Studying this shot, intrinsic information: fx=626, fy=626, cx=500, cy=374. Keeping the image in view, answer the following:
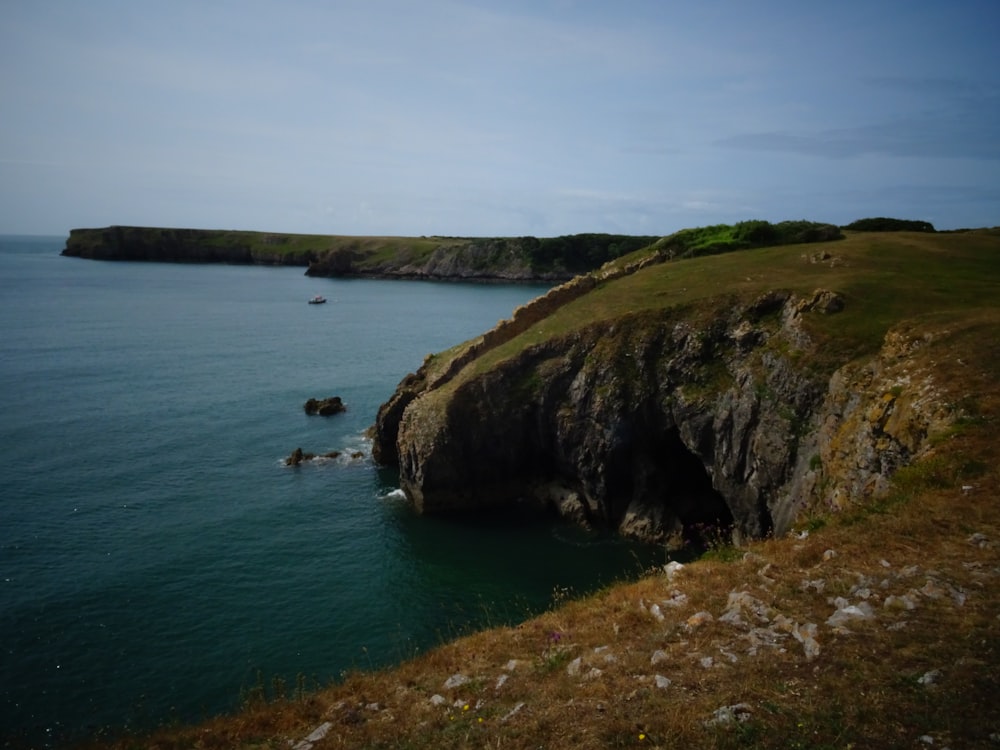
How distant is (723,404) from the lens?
3216 cm

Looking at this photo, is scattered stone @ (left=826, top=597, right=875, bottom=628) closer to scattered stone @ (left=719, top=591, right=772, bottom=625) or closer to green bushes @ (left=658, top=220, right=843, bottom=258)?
scattered stone @ (left=719, top=591, right=772, bottom=625)

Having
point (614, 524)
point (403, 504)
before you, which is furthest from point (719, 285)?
point (403, 504)

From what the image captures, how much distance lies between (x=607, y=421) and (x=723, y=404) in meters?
6.60

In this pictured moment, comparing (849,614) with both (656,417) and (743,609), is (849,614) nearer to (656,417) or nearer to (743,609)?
(743,609)

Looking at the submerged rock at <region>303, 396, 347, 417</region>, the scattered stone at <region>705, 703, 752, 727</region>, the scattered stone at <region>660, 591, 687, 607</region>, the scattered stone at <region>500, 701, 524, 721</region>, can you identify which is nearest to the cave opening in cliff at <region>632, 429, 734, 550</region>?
the scattered stone at <region>660, 591, 687, 607</region>

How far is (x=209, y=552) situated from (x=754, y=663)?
2905 cm

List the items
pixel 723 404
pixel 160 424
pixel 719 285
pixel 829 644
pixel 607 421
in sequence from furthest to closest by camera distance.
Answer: pixel 160 424 < pixel 719 285 < pixel 607 421 < pixel 723 404 < pixel 829 644

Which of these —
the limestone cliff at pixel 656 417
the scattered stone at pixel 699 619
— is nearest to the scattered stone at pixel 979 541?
the scattered stone at pixel 699 619

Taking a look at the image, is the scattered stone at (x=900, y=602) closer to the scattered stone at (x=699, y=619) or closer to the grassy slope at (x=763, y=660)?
the grassy slope at (x=763, y=660)

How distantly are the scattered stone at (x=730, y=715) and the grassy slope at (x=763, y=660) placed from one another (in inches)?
2.8

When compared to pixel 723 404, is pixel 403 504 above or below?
below

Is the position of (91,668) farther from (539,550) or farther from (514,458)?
(514,458)

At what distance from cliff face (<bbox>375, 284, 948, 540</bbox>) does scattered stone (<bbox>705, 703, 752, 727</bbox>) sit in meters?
15.8

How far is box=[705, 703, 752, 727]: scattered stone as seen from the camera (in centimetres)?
897
